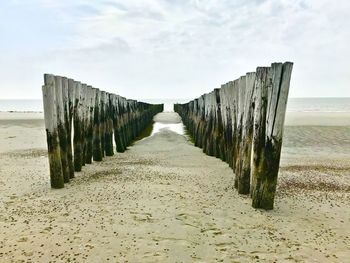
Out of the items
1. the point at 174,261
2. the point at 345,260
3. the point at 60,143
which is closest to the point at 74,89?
the point at 60,143

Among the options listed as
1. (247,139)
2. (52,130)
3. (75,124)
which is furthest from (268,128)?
(75,124)

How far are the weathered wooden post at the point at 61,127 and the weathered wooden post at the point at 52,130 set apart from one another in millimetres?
158

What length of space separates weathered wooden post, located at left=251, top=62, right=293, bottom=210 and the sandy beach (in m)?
0.31

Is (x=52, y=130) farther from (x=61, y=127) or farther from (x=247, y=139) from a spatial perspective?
(x=247, y=139)

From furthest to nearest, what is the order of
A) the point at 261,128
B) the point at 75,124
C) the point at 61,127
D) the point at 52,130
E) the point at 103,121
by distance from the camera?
the point at 103,121
the point at 75,124
the point at 61,127
the point at 52,130
the point at 261,128

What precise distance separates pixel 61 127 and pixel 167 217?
10.2 feet

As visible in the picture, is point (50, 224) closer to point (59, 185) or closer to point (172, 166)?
point (59, 185)

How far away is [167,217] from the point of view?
15.9 ft

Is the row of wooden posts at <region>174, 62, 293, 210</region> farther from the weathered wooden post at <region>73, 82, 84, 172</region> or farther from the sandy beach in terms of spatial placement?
the weathered wooden post at <region>73, 82, 84, 172</region>

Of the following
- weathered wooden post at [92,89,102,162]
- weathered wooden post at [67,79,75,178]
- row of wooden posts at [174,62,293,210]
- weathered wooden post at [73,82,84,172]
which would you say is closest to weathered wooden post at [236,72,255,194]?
row of wooden posts at [174,62,293,210]

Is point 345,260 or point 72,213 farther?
point 72,213

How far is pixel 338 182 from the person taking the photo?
24.1 ft

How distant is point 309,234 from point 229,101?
15.5ft

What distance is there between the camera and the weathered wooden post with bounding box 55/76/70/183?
6.77 m
